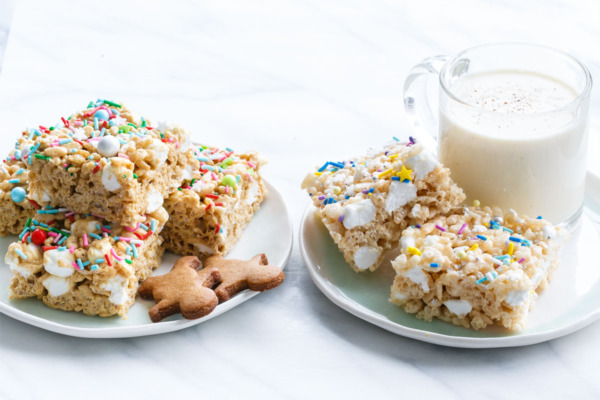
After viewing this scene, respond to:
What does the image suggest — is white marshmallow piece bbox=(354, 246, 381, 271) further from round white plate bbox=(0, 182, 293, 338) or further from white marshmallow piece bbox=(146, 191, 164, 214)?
white marshmallow piece bbox=(146, 191, 164, 214)

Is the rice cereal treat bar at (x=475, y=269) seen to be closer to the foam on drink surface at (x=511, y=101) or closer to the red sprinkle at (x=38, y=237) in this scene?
the foam on drink surface at (x=511, y=101)

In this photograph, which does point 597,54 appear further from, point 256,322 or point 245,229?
point 256,322

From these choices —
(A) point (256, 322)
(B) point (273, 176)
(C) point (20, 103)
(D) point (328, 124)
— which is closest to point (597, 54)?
(D) point (328, 124)

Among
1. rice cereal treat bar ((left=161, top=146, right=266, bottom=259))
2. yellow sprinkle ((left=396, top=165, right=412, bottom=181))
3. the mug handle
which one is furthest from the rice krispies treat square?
the mug handle

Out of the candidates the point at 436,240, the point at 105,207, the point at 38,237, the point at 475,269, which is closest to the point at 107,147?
the point at 105,207

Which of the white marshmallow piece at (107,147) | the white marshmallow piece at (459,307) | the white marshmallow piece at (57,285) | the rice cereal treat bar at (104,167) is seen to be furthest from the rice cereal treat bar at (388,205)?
the white marshmallow piece at (57,285)
